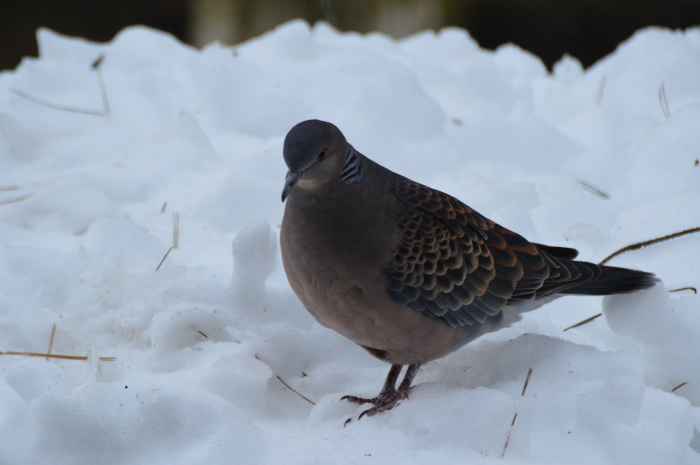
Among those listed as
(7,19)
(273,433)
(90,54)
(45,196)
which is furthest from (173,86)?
(7,19)

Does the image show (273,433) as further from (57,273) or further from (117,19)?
(117,19)

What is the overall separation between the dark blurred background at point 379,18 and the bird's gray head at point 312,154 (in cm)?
614

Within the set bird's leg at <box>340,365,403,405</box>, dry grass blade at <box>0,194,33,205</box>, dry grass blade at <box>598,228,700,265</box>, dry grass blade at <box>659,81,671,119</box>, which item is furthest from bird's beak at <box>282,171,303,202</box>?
dry grass blade at <box>659,81,671,119</box>

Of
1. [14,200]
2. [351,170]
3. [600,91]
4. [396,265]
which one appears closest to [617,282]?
[396,265]

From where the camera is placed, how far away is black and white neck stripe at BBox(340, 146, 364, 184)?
1923 mm

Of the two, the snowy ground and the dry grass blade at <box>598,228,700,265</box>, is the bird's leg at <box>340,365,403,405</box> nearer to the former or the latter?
the snowy ground

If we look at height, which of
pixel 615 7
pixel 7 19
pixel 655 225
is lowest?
pixel 7 19

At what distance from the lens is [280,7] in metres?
8.02

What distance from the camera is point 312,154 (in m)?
1.81

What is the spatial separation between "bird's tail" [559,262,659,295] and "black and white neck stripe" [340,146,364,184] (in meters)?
0.88

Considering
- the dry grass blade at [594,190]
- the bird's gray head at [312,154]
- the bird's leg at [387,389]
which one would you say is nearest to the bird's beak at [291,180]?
the bird's gray head at [312,154]

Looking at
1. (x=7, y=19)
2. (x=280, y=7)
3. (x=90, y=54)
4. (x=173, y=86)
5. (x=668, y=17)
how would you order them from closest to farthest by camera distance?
(x=173, y=86)
(x=90, y=54)
(x=668, y=17)
(x=7, y=19)
(x=280, y=7)

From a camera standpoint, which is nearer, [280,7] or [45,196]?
[45,196]

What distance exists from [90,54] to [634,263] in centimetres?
379
